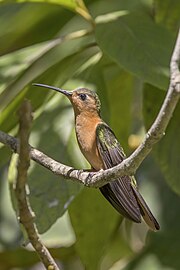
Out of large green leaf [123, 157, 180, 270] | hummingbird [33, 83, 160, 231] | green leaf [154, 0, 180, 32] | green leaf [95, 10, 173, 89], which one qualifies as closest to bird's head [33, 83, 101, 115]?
hummingbird [33, 83, 160, 231]

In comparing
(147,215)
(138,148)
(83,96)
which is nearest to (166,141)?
(83,96)

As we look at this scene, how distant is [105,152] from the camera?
6.57ft

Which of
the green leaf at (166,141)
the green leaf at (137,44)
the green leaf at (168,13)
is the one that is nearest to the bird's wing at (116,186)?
the green leaf at (137,44)

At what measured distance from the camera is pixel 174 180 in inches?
99.5

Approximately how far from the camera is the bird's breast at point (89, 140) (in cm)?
203

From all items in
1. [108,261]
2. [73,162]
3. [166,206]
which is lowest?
[108,261]

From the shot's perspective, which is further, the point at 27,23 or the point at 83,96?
the point at 27,23

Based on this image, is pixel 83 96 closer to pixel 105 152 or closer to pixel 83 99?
pixel 83 99

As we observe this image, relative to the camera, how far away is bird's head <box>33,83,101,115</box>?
2234 millimetres

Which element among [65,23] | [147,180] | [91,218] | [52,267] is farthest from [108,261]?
[52,267]

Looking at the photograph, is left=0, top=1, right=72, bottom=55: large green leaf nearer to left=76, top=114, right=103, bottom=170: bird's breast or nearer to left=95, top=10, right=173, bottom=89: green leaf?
left=95, top=10, right=173, bottom=89: green leaf

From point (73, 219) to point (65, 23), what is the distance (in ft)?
2.59

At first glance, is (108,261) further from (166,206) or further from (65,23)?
(65,23)

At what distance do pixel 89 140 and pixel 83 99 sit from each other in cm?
23
